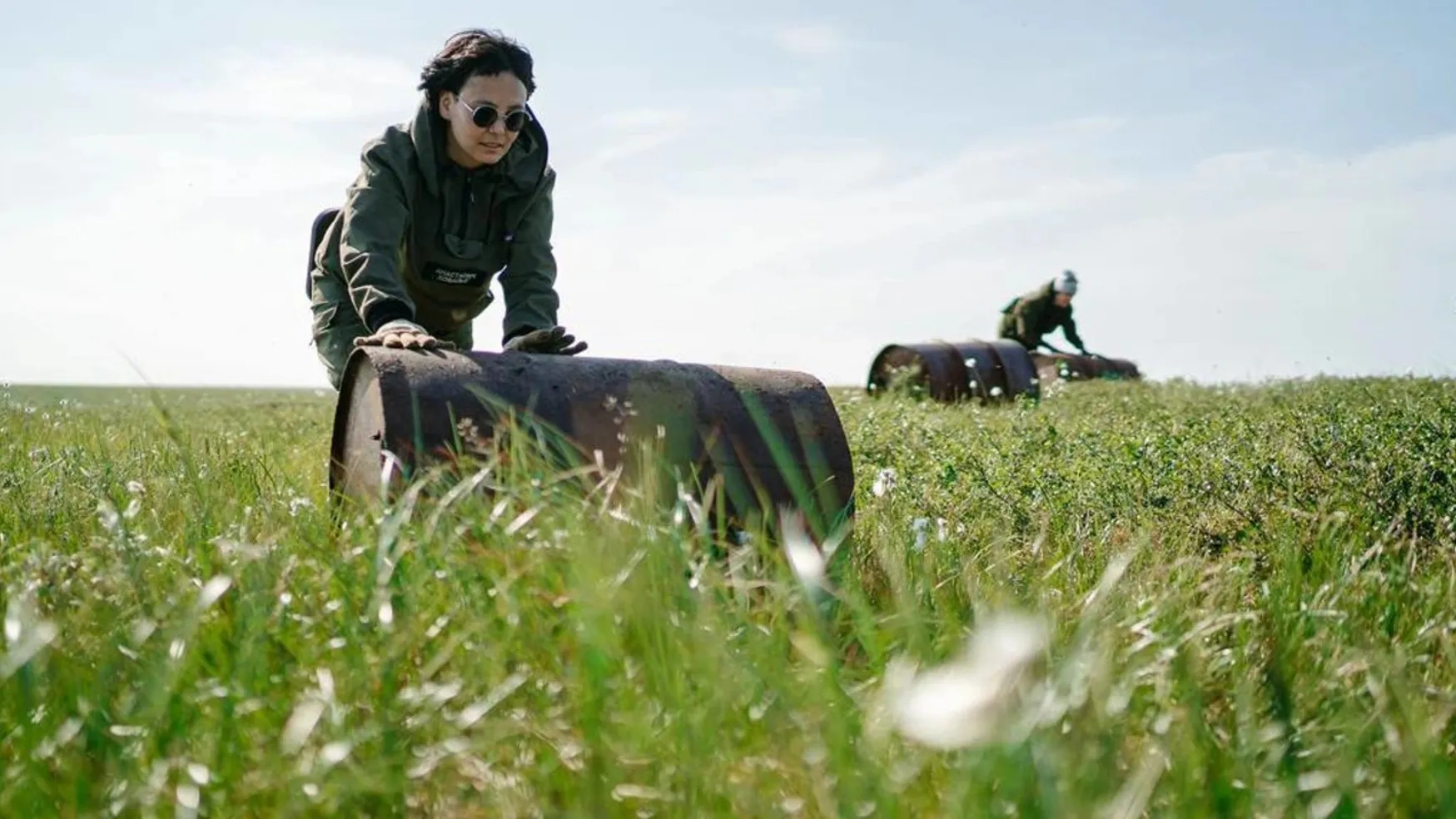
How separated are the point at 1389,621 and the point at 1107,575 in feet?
4.22

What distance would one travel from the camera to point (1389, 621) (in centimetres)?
303

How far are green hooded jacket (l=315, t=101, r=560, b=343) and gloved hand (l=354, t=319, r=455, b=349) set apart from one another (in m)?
0.38

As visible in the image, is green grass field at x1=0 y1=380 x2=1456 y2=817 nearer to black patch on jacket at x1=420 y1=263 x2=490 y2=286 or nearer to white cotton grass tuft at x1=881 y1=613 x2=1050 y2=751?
white cotton grass tuft at x1=881 y1=613 x2=1050 y2=751

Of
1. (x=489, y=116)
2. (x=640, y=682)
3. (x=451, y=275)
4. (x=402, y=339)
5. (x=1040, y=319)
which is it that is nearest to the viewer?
(x=640, y=682)

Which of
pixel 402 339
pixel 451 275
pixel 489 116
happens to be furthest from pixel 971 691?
pixel 451 275

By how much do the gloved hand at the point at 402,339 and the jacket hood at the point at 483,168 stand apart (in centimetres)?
95

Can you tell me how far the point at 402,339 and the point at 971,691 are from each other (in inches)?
104

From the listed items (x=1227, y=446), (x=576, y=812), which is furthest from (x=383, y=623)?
(x=1227, y=446)

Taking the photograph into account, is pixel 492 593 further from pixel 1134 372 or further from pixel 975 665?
pixel 1134 372

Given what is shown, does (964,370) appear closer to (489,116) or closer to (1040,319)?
(1040,319)

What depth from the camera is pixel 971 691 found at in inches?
73.2

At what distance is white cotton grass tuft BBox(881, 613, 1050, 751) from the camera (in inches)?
69.0

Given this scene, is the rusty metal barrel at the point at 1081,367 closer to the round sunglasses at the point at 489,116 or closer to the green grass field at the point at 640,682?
the round sunglasses at the point at 489,116

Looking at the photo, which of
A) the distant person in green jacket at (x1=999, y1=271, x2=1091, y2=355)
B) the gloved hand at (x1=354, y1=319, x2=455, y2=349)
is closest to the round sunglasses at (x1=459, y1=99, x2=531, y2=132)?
the gloved hand at (x1=354, y1=319, x2=455, y2=349)
